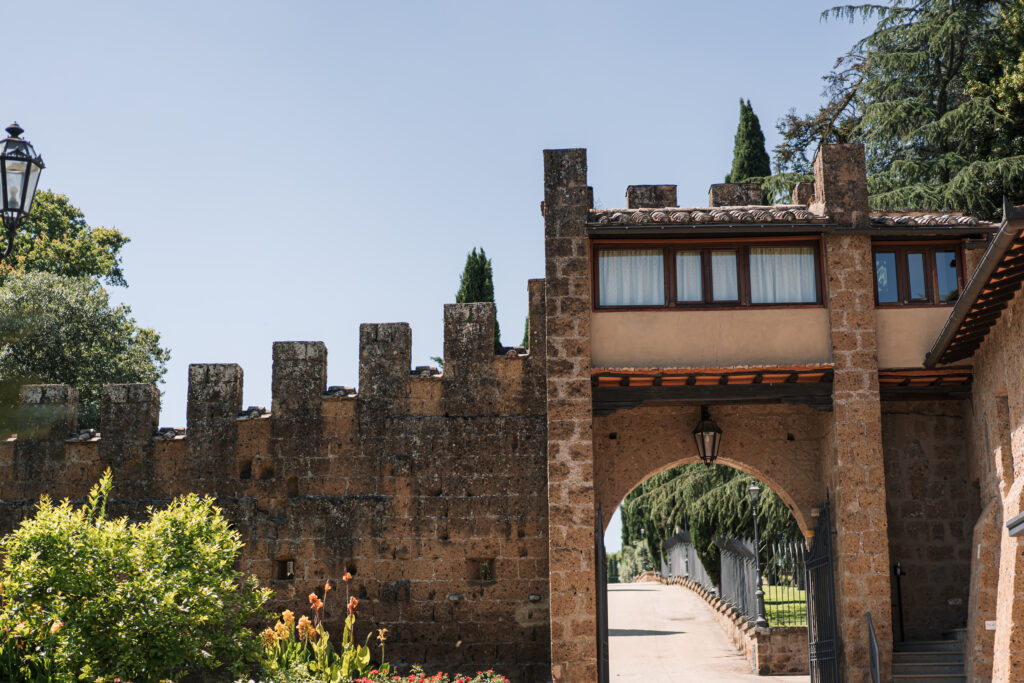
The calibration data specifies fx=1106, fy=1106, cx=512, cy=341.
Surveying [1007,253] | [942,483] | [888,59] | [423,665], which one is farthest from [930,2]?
[423,665]

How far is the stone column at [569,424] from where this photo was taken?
42.9 ft

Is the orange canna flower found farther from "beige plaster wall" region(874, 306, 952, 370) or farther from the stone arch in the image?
"beige plaster wall" region(874, 306, 952, 370)

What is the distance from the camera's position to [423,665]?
13.8 metres

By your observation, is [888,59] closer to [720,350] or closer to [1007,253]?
[720,350]

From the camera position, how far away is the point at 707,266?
1397 cm

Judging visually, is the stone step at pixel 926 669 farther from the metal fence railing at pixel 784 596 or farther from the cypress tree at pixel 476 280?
the cypress tree at pixel 476 280

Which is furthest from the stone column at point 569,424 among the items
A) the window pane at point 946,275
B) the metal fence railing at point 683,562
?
the metal fence railing at point 683,562

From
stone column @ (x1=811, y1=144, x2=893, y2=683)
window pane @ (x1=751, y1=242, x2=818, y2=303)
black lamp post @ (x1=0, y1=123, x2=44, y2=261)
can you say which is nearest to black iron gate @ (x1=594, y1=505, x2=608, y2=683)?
stone column @ (x1=811, y1=144, x2=893, y2=683)

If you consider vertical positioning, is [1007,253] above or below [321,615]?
above

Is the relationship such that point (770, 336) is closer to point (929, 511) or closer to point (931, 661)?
point (929, 511)

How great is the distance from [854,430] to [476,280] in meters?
13.0

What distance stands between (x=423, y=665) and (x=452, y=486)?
7.35 ft

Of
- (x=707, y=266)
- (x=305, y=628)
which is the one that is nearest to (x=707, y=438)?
(x=707, y=266)

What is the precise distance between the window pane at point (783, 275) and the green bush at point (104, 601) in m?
7.41
